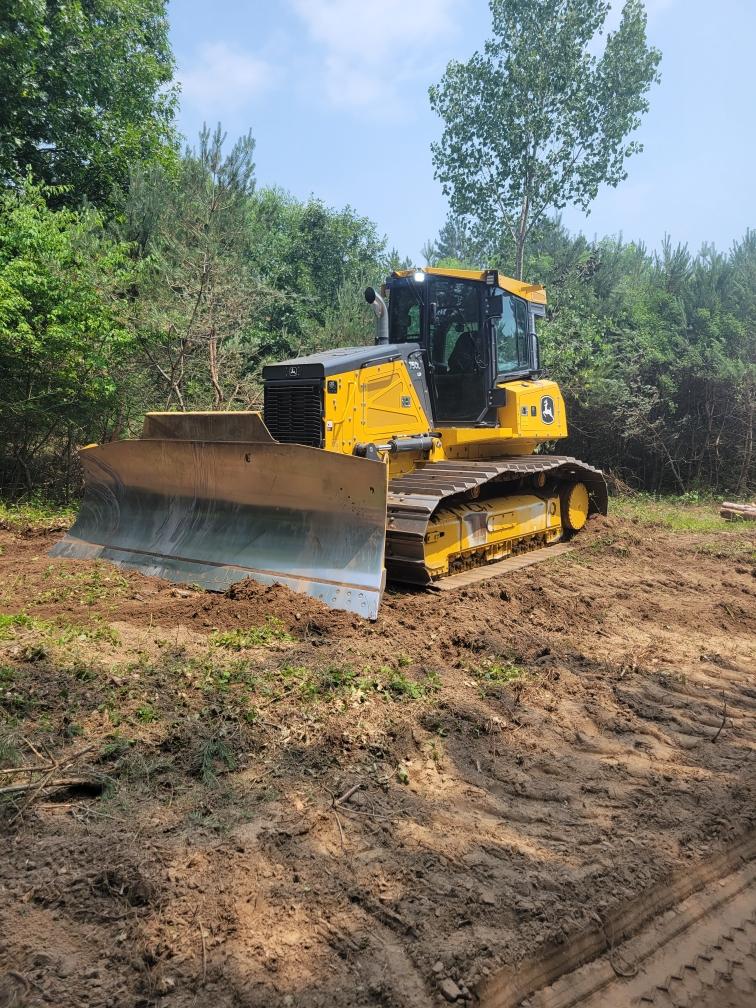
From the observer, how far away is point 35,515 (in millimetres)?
9617

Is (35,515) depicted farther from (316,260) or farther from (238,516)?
(316,260)

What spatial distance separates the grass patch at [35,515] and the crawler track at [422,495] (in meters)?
4.67

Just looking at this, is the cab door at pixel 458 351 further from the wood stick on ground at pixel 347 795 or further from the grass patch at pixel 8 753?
the grass patch at pixel 8 753

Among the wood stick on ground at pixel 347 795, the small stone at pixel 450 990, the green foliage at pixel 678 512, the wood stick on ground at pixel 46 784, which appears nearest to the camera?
the small stone at pixel 450 990

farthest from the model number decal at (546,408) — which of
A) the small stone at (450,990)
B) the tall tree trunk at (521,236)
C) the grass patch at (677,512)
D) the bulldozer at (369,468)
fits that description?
the tall tree trunk at (521,236)

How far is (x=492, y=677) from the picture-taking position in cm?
442

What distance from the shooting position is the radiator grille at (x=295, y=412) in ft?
20.9

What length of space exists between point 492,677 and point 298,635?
133 cm

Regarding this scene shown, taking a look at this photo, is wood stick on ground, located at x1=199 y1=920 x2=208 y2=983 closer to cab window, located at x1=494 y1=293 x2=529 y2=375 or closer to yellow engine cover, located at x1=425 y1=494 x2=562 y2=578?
yellow engine cover, located at x1=425 y1=494 x2=562 y2=578

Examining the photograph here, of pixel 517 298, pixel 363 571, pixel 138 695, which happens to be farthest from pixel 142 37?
pixel 138 695

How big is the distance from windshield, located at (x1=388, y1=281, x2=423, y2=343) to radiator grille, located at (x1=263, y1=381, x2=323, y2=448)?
1.68 meters

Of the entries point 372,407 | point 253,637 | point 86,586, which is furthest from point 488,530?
point 86,586

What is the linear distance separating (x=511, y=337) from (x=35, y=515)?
21.9ft

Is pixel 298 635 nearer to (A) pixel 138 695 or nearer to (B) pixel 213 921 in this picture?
(A) pixel 138 695
